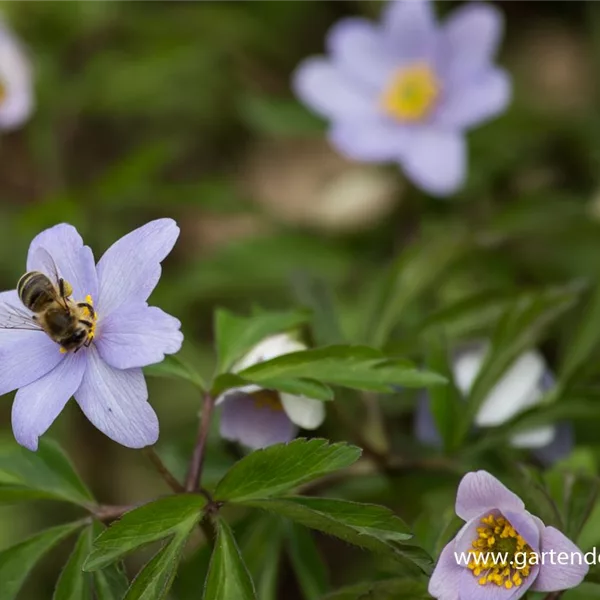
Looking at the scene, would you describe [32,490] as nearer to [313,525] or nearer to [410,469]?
[313,525]

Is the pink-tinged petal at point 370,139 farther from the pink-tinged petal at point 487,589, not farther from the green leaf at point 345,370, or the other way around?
the pink-tinged petal at point 487,589

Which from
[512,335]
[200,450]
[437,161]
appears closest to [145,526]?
[200,450]

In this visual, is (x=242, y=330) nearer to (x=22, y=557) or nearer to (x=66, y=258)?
(x=66, y=258)

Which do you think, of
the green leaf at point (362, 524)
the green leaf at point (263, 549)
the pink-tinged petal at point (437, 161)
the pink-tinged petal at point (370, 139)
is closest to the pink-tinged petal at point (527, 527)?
the green leaf at point (362, 524)

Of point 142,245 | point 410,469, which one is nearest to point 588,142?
point 410,469

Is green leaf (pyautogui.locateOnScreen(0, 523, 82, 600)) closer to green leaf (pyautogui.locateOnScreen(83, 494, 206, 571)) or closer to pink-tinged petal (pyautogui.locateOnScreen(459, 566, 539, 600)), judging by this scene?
green leaf (pyautogui.locateOnScreen(83, 494, 206, 571))

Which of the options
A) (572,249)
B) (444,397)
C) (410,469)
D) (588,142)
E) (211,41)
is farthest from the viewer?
(211,41)

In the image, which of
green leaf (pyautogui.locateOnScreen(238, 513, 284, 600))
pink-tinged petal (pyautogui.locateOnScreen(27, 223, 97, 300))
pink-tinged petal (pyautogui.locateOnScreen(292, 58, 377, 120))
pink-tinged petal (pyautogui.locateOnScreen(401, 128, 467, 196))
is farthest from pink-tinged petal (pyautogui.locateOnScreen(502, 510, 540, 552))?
pink-tinged petal (pyautogui.locateOnScreen(292, 58, 377, 120))
